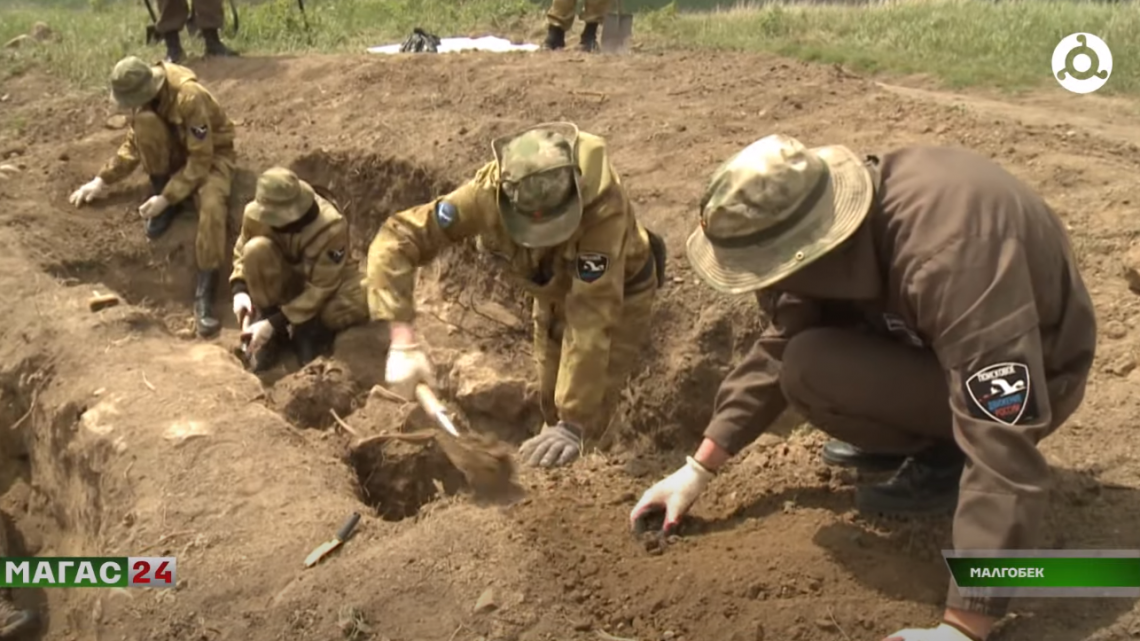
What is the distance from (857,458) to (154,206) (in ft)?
14.9

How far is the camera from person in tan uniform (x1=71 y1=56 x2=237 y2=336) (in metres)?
6.08

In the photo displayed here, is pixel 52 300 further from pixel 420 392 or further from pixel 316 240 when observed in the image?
pixel 420 392

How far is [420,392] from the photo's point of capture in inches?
139

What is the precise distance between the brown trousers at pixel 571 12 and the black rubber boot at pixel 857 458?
6.19m

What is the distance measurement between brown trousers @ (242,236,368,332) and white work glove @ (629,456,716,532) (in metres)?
3.04

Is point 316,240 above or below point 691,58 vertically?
below

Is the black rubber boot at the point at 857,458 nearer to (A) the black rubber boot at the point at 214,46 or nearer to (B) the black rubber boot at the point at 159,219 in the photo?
(B) the black rubber boot at the point at 159,219

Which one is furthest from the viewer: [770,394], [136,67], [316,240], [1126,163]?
[136,67]

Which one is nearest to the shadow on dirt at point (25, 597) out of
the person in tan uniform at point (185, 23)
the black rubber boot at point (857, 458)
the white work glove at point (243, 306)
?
the white work glove at point (243, 306)

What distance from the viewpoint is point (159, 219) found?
6438 millimetres

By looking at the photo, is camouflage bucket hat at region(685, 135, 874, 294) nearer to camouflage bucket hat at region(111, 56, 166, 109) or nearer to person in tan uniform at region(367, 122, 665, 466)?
person in tan uniform at region(367, 122, 665, 466)

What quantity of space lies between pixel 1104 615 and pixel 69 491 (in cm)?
373

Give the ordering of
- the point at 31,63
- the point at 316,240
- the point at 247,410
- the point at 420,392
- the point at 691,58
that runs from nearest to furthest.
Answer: the point at 420,392, the point at 247,410, the point at 316,240, the point at 691,58, the point at 31,63

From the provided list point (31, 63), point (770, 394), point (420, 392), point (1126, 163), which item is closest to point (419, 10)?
point (31, 63)
